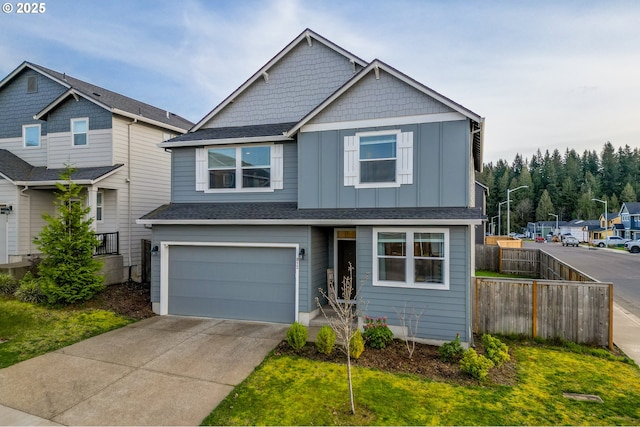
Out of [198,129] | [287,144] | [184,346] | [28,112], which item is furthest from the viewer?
[28,112]

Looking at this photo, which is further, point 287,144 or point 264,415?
point 287,144

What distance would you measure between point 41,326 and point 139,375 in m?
4.76

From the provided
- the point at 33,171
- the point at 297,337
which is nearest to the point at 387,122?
the point at 297,337

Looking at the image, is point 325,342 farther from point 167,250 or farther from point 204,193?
point 204,193

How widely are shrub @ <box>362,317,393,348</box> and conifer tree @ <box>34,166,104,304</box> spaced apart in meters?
8.76

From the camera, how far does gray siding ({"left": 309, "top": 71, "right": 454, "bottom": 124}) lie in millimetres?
8453

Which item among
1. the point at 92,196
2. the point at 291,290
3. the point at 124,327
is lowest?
the point at 124,327

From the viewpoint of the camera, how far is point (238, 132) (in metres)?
11.0

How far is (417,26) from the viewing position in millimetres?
12289

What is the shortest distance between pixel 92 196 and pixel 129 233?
204 cm

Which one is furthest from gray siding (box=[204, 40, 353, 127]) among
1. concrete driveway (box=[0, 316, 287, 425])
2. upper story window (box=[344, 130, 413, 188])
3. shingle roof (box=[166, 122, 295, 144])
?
concrete driveway (box=[0, 316, 287, 425])

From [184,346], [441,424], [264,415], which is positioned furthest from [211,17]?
[441,424]

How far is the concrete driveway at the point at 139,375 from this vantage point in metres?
5.00

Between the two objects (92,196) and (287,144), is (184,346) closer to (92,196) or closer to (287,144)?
(287,144)
